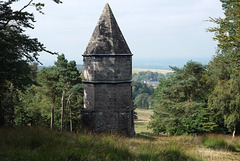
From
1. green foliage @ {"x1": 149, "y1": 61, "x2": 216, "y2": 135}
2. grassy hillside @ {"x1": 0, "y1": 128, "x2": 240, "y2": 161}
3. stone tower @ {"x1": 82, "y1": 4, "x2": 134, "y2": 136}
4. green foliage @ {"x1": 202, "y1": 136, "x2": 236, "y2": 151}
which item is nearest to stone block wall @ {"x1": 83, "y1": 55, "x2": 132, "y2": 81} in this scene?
stone tower @ {"x1": 82, "y1": 4, "x2": 134, "y2": 136}

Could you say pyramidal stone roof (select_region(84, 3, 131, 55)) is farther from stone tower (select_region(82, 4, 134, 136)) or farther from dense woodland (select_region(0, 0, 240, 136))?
dense woodland (select_region(0, 0, 240, 136))

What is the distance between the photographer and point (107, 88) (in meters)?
15.9

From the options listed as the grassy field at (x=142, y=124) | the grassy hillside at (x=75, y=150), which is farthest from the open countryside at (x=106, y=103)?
the grassy field at (x=142, y=124)

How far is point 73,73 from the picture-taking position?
30.8 m

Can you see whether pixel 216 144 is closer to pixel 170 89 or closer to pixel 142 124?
pixel 170 89

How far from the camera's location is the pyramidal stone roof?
15944 mm

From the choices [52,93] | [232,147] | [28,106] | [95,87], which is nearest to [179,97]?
[232,147]

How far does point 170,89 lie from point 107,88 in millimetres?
14009

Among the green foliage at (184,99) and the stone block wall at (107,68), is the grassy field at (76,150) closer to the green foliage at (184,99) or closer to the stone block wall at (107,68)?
the stone block wall at (107,68)

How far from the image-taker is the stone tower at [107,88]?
51.8 ft

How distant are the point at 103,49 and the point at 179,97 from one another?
1581 centimetres

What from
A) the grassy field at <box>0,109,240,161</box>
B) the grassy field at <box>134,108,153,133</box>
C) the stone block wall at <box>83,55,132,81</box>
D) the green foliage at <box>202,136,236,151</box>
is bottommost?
the grassy field at <box>134,108,153,133</box>

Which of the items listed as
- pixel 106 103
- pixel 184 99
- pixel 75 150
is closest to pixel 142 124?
pixel 184 99

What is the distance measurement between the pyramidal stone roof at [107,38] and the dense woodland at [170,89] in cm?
463
